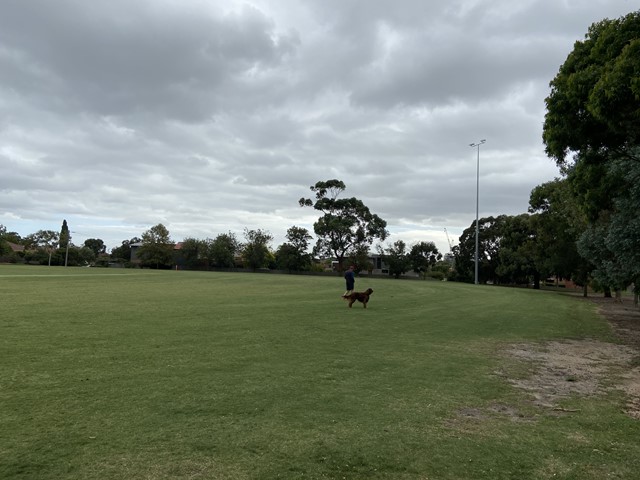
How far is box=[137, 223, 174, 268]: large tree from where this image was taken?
98.7 m

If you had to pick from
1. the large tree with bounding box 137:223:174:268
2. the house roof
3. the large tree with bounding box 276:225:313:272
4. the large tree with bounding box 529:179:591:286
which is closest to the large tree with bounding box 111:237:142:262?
the house roof

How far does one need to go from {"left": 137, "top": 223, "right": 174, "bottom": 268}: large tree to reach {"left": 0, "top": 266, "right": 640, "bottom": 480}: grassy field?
302 ft

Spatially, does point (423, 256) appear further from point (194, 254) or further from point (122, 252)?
point (122, 252)

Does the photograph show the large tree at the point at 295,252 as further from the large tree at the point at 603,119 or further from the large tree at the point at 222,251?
the large tree at the point at 603,119

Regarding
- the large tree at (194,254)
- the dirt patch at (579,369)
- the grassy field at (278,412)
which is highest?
the large tree at (194,254)

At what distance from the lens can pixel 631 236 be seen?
14.0 metres

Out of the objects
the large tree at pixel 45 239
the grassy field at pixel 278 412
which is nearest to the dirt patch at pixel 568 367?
the grassy field at pixel 278 412

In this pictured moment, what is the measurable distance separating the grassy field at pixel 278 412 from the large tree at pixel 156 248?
92.1 metres

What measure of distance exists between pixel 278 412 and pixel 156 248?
327 feet

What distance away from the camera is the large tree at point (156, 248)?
9869 centimetres

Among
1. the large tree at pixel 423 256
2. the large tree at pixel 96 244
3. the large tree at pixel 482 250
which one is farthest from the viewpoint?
the large tree at pixel 96 244

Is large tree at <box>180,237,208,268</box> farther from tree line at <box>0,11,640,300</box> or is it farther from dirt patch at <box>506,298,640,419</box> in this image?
dirt patch at <box>506,298,640,419</box>

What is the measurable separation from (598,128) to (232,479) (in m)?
10.7

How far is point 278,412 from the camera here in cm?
529
